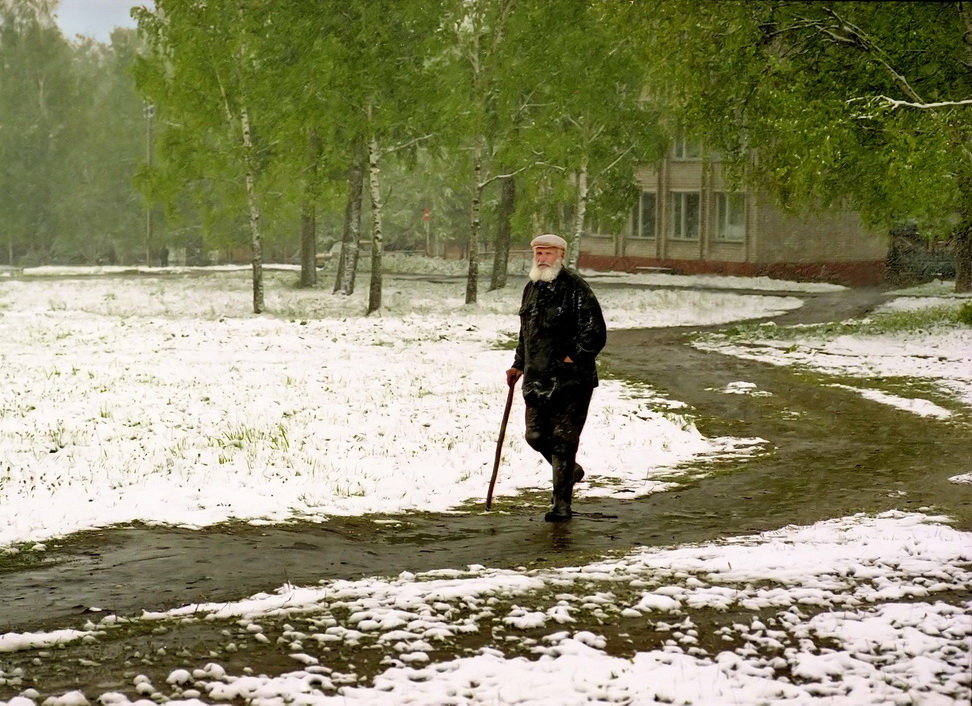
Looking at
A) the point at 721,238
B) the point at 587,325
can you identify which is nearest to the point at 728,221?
the point at 721,238

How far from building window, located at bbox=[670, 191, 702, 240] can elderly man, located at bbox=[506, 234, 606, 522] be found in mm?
43318

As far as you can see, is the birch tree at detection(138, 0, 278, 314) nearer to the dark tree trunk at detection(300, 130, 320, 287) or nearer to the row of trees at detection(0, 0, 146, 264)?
the dark tree trunk at detection(300, 130, 320, 287)

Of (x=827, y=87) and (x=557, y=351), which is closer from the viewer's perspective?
(x=557, y=351)

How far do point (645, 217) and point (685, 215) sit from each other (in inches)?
97.0

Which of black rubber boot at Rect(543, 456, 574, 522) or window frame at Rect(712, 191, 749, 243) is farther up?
window frame at Rect(712, 191, 749, 243)

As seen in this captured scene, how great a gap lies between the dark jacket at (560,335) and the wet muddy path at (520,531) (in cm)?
113

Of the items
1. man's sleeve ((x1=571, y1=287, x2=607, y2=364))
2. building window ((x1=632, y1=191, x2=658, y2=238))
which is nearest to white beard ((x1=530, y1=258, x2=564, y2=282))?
man's sleeve ((x1=571, y1=287, x2=607, y2=364))

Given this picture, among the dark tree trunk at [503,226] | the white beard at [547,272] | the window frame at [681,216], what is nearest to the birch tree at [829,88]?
the white beard at [547,272]

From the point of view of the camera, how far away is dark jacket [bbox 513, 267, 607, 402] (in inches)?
337

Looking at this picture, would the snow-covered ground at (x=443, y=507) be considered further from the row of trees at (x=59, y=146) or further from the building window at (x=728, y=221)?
the row of trees at (x=59, y=146)

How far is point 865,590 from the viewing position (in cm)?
637

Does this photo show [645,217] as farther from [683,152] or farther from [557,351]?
[557,351]

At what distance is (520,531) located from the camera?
871cm

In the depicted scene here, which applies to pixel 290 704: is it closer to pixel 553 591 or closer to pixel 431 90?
pixel 553 591
